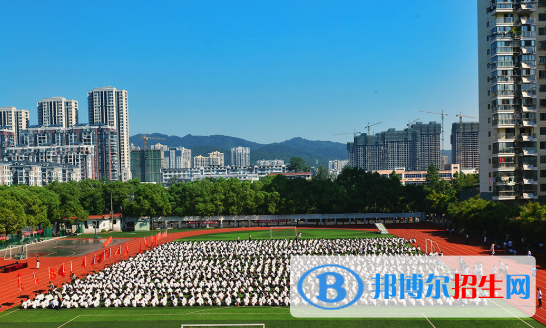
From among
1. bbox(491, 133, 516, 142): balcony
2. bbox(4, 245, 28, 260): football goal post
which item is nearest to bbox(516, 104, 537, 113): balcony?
bbox(491, 133, 516, 142): balcony

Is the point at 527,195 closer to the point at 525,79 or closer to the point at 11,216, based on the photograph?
the point at 525,79

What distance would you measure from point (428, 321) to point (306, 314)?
6.08m

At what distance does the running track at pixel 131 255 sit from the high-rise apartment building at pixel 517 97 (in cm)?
990

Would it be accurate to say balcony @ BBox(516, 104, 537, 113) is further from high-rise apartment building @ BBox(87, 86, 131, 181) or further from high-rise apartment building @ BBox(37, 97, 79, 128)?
high-rise apartment building @ BBox(37, 97, 79, 128)

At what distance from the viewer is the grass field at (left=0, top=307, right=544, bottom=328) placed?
21.6 meters

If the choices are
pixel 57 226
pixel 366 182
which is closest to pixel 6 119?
pixel 57 226

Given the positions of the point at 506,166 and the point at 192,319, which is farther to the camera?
the point at 506,166

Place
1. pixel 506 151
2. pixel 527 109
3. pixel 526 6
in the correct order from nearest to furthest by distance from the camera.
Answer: pixel 526 6
pixel 527 109
pixel 506 151

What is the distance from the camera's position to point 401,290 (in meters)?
24.7

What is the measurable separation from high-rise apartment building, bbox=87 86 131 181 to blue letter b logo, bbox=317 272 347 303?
164 m

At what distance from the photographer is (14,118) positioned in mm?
190125

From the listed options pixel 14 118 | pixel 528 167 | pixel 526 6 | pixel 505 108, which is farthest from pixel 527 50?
pixel 14 118

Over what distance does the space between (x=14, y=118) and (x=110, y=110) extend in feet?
146

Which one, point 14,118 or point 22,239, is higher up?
point 14,118
